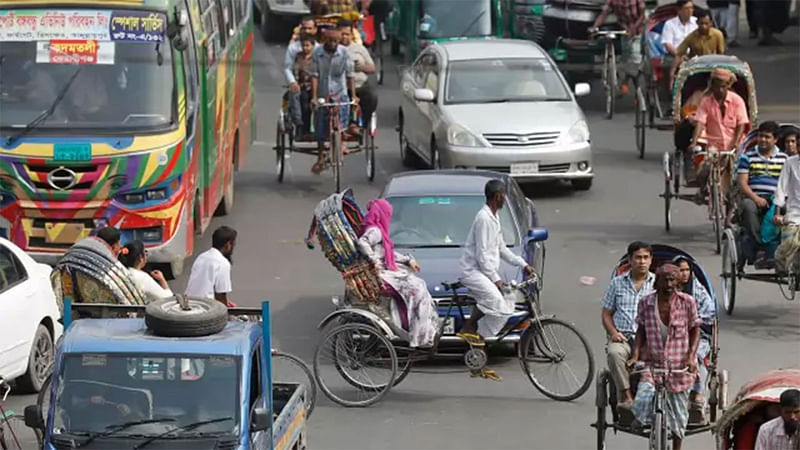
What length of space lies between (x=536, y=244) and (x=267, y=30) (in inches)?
814

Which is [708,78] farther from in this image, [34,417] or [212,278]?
[34,417]

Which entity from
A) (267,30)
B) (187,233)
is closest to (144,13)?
(187,233)

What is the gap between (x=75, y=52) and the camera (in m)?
19.4

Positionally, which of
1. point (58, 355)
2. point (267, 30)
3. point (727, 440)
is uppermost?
point (58, 355)

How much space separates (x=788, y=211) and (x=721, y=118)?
10.9ft

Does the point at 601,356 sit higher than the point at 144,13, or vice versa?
the point at 144,13

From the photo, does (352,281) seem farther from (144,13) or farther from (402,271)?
(144,13)

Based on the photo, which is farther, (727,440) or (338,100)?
(338,100)

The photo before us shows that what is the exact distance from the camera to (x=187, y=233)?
1969cm

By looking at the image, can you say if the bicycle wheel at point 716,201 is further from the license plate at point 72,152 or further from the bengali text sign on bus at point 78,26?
the license plate at point 72,152

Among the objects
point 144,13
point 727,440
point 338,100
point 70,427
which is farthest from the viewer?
point 338,100

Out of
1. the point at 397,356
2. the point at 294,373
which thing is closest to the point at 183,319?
the point at 294,373

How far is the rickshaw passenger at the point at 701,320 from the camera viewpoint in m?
13.0

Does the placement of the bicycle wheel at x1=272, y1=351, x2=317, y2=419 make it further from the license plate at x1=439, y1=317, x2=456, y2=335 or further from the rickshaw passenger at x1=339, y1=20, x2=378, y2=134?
the rickshaw passenger at x1=339, y1=20, x2=378, y2=134
